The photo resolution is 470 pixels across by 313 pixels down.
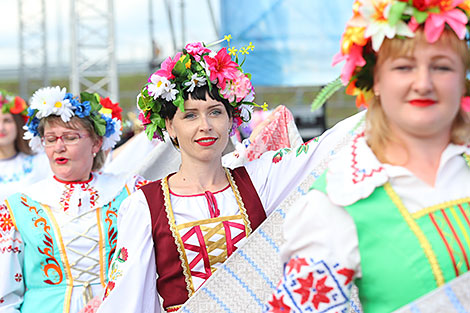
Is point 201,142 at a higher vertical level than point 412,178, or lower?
higher

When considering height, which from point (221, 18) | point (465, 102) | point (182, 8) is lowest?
point (465, 102)

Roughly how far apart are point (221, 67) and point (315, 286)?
1187 mm

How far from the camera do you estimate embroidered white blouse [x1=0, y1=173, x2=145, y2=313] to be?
2.67 meters

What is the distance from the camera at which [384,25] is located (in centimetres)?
132

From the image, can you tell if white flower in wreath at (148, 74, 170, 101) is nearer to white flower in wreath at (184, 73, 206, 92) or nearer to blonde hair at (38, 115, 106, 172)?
white flower in wreath at (184, 73, 206, 92)

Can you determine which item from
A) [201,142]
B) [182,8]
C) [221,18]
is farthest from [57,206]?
[182,8]

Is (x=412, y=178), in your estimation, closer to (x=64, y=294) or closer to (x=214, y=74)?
(x=214, y=74)

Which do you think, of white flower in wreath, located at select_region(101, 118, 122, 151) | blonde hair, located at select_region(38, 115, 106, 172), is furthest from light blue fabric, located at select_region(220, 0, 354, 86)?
blonde hair, located at select_region(38, 115, 106, 172)

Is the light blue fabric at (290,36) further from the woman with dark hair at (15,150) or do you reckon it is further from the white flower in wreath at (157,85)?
the white flower in wreath at (157,85)

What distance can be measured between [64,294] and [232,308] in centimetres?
112

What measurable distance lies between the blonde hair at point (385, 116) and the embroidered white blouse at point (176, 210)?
53 cm

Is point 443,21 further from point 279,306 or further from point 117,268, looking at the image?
point 117,268

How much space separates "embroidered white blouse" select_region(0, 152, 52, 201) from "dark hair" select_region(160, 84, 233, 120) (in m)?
2.40

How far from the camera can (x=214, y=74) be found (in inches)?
90.0
